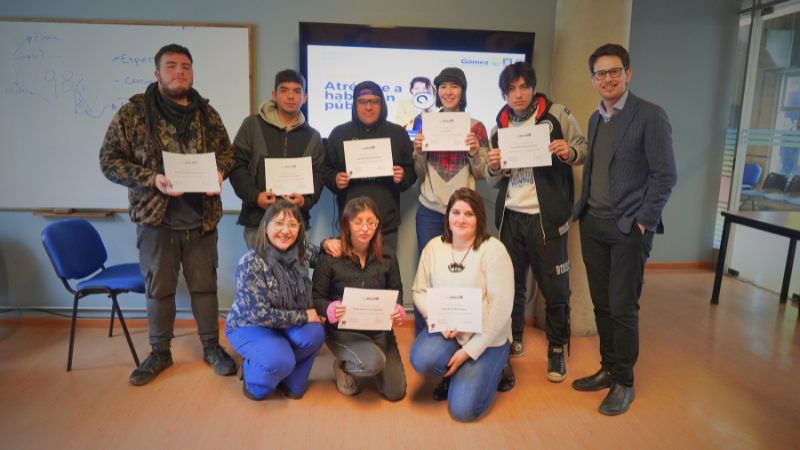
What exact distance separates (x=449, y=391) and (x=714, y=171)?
167 inches

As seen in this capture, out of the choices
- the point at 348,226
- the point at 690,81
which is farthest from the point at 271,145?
the point at 690,81

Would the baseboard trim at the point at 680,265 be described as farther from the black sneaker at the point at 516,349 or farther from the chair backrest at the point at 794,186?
the black sneaker at the point at 516,349

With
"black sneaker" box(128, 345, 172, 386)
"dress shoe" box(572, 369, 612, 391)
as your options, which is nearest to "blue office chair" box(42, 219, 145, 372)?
"black sneaker" box(128, 345, 172, 386)

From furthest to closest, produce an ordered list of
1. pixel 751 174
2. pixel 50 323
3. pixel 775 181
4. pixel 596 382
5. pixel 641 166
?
pixel 751 174 → pixel 775 181 → pixel 50 323 → pixel 596 382 → pixel 641 166

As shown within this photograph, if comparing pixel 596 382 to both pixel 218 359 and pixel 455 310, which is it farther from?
pixel 218 359

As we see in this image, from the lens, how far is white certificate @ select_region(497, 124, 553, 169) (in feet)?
8.52

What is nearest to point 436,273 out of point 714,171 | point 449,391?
point 449,391

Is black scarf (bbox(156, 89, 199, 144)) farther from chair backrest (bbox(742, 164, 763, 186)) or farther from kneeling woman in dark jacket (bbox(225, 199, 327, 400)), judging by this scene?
chair backrest (bbox(742, 164, 763, 186))

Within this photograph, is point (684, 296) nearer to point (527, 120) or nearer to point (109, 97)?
point (527, 120)

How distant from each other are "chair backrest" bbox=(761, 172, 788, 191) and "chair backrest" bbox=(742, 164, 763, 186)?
0.08 metres

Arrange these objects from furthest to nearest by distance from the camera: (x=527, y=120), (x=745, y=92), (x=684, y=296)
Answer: (x=745, y=92) → (x=684, y=296) → (x=527, y=120)

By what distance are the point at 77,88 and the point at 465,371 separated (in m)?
3.05

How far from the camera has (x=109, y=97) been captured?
3.27 meters

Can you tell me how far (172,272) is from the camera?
275cm
